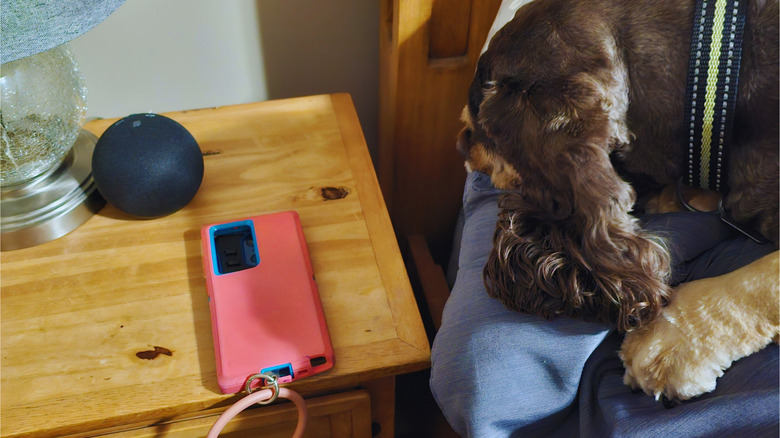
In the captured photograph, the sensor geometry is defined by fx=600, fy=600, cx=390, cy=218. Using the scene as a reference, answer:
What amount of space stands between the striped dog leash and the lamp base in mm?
826

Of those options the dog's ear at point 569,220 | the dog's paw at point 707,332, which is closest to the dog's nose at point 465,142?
the dog's ear at point 569,220

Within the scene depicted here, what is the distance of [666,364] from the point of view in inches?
23.5

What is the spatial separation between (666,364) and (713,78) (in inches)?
11.5

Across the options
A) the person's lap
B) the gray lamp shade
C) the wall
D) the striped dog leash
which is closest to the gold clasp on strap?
the person's lap

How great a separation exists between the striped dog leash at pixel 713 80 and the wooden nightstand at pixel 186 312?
0.39 m

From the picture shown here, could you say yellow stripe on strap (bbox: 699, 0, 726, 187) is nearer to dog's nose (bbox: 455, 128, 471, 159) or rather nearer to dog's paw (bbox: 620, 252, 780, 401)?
dog's paw (bbox: 620, 252, 780, 401)

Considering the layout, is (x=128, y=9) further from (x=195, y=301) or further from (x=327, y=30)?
(x=195, y=301)

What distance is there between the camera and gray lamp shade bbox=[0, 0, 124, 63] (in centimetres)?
61

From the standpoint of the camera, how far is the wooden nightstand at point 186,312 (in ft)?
2.37

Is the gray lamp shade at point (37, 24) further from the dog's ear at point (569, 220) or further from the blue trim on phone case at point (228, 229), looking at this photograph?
the dog's ear at point (569, 220)

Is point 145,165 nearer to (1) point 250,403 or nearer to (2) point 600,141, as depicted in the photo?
(1) point 250,403

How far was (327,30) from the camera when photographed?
3.93ft

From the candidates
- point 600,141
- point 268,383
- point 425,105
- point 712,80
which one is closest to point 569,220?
point 600,141

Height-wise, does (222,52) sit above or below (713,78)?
below
